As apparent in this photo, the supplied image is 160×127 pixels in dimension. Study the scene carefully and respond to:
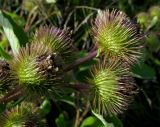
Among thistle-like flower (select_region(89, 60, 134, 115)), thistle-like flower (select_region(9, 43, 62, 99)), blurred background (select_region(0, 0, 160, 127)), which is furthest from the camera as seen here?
blurred background (select_region(0, 0, 160, 127))

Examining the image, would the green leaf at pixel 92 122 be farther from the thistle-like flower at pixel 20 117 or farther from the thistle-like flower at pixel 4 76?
the thistle-like flower at pixel 4 76

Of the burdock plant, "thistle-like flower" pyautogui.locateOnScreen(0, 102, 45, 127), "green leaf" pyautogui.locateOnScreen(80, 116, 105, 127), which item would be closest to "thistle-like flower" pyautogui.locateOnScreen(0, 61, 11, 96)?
the burdock plant

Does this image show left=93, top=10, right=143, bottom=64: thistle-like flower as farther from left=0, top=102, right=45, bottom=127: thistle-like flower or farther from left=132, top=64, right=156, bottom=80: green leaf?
left=132, top=64, right=156, bottom=80: green leaf

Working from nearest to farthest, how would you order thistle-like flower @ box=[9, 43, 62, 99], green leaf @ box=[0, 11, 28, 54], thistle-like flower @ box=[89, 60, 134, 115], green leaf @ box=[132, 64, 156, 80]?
thistle-like flower @ box=[9, 43, 62, 99] < thistle-like flower @ box=[89, 60, 134, 115] < green leaf @ box=[0, 11, 28, 54] < green leaf @ box=[132, 64, 156, 80]

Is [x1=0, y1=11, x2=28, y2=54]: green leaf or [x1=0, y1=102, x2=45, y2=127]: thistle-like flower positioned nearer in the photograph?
[x1=0, y1=102, x2=45, y2=127]: thistle-like flower

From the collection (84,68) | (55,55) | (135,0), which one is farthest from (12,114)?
(135,0)

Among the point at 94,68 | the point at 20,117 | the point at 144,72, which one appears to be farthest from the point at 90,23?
the point at 20,117

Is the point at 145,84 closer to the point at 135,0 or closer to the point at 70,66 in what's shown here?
the point at 135,0
